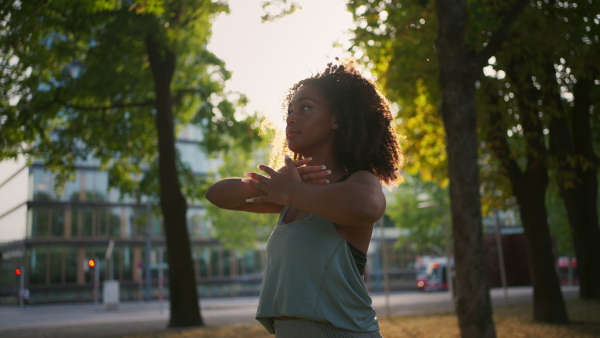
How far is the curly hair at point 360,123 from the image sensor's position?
2.16 meters

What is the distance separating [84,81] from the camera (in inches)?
652

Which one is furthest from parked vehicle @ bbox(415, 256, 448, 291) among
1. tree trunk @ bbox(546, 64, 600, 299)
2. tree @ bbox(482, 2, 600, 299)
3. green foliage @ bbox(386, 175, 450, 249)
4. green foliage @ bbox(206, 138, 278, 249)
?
tree @ bbox(482, 2, 600, 299)

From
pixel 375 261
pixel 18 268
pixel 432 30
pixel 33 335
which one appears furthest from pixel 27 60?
pixel 375 261

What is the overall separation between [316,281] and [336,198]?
0.90 ft

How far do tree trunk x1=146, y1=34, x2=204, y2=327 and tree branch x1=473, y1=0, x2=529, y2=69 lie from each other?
8.63m

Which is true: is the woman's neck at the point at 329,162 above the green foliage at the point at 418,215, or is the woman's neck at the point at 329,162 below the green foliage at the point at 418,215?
below

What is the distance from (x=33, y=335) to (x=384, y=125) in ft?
49.5

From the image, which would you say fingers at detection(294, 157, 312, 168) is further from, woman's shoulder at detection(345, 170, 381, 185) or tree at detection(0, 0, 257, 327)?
tree at detection(0, 0, 257, 327)

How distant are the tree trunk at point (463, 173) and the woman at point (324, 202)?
6.02 m

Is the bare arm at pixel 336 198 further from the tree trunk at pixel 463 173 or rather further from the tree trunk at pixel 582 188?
the tree trunk at pixel 582 188

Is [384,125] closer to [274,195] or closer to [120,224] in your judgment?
[274,195]

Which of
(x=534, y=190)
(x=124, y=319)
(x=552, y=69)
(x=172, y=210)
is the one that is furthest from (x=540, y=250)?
(x=124, y=319)

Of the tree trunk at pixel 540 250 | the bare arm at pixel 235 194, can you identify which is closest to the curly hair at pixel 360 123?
the bare arm at pixel 235 194

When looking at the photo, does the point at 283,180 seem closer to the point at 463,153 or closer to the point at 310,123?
the point at 310,123
